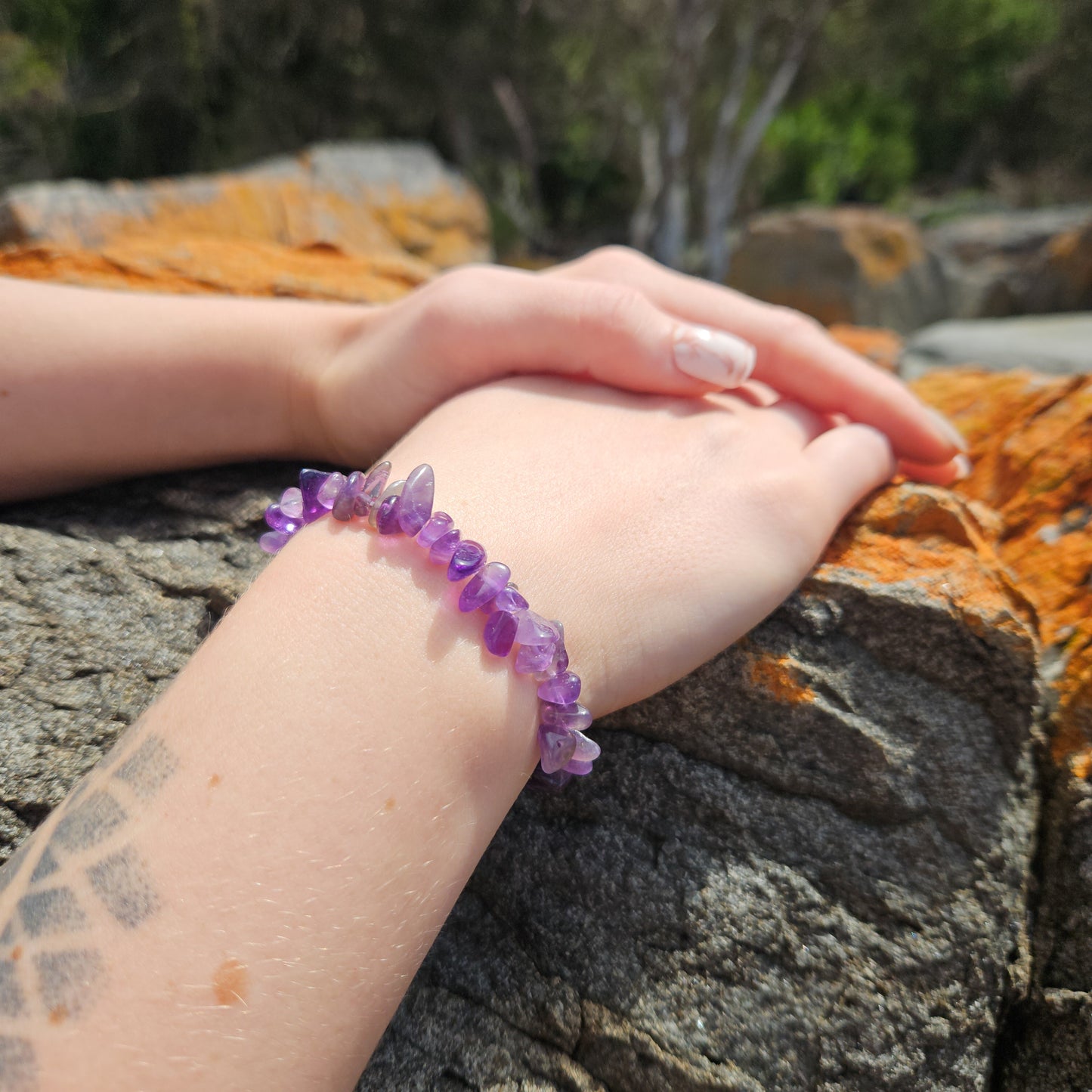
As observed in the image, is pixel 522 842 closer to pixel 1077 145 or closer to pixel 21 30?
pixel 21 30

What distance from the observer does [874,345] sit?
350cm

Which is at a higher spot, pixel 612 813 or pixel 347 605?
pixel 347 605

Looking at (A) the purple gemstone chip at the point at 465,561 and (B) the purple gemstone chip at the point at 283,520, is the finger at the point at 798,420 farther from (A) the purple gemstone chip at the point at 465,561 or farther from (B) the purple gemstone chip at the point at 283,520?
(B) the purple gemstone chip at the point at 283,520

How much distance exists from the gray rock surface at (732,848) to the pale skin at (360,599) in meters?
0.12

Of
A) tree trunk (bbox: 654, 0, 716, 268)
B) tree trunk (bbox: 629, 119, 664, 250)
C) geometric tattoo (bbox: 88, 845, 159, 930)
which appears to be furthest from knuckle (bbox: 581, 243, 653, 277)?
tree trunk (bbox: 629, 119, 664, 250)

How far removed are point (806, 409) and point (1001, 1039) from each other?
915mm

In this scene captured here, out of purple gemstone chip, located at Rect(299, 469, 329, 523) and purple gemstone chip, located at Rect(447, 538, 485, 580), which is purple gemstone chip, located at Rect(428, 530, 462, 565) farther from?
purple gemstone chip, located at Rect(299, 469, 329, 523)

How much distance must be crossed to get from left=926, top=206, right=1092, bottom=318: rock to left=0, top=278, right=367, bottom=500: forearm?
255 inches

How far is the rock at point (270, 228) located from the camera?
6.03 ft

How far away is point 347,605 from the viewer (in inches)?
31.3

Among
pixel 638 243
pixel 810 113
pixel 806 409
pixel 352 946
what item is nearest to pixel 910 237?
pixel 638 243

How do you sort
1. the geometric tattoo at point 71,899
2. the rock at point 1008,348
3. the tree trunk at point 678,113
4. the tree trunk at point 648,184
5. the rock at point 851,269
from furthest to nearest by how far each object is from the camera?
the tree trunk at point 648,184, the tree trunk at point 678,113, the rock at point 851,269, the rock at point 1008,348, the geometric tattoo at point 71,899

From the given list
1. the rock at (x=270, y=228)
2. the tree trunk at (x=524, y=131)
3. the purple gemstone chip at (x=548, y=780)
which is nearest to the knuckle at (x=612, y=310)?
the purple gemstone chip at (x=548, y=780)

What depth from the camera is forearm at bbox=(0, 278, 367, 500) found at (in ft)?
3.52
